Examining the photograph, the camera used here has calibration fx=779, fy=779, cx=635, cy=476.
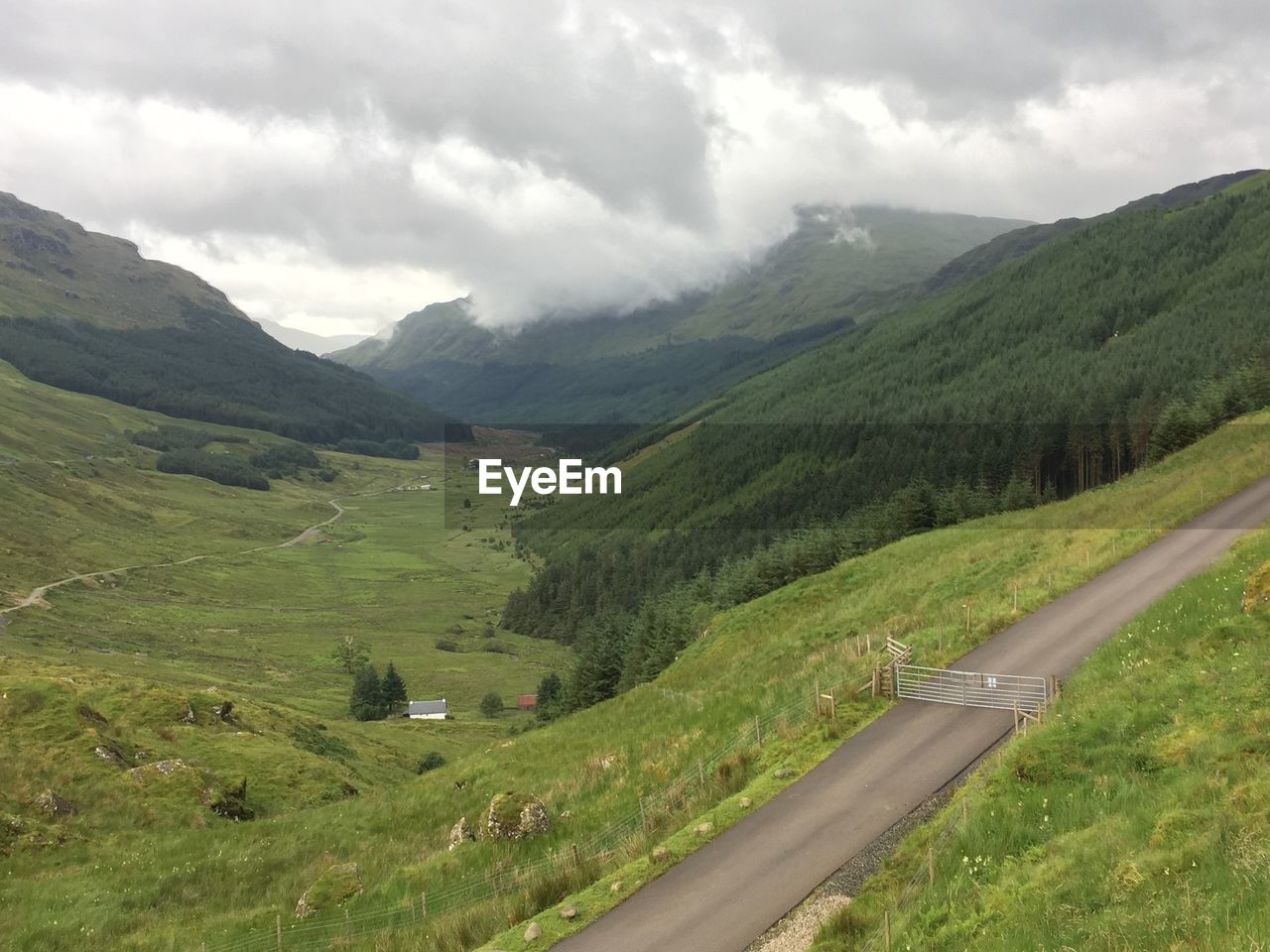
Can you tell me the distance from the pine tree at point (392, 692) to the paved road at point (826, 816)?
101 metres

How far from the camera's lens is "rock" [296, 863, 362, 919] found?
25.5 m

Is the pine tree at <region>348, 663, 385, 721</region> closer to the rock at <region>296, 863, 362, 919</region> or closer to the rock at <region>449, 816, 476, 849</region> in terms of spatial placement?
the rock at <region>449, 816, 476, 849</region>

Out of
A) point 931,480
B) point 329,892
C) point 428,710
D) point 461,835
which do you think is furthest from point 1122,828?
point 931,480

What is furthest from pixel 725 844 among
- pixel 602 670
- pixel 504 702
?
pixel 504 702

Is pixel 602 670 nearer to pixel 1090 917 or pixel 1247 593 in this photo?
pixel 1247 593

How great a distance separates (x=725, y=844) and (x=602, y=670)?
6523 centimetres

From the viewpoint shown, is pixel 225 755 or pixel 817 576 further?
pixel 817 576

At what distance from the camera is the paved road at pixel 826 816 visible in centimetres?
1859

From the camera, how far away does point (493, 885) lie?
2420 centimetres

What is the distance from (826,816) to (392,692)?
351 ft

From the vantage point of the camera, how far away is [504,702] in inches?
5069

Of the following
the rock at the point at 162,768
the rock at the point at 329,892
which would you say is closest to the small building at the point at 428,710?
the rock at the point at 162,768

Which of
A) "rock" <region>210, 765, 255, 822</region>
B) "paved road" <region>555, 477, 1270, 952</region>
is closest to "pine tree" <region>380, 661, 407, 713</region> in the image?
"rock" <region>210, 765, 255, 822</region>

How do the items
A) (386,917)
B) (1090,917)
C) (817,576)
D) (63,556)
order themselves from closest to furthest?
(1090,917)
(386,917)
(817,576)
(63,556)
